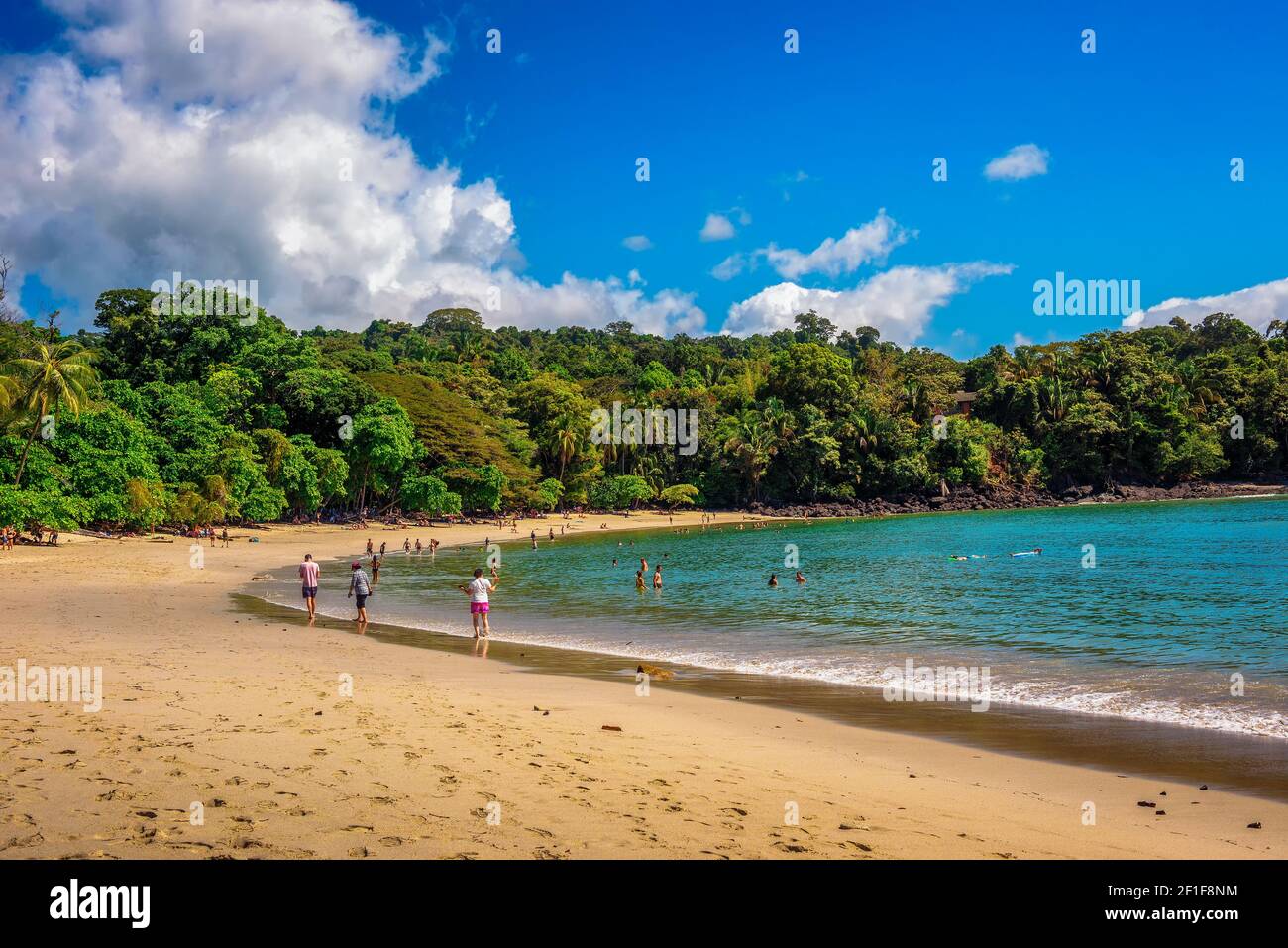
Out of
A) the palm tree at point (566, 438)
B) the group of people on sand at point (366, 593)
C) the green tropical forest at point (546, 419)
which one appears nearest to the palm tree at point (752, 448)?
the green tropical forest at point (546, 419)

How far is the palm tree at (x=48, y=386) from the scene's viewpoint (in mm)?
36625

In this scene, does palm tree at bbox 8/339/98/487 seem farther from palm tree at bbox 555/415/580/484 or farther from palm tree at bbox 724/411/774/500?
palm tree at bbox 724/411/774/500

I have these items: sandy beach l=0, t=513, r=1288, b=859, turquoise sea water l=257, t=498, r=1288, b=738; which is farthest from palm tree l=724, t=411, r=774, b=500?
sandy beach l=0, t=513, r=1288, b=859

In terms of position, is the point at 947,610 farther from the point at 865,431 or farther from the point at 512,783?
the point at 865,431

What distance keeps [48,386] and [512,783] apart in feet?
130

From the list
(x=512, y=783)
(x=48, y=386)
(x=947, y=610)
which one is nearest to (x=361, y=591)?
(x=512, y=783)

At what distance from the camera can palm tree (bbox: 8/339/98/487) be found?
36.6 m

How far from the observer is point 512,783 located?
23.1 feet

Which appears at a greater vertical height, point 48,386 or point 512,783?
point 48,386

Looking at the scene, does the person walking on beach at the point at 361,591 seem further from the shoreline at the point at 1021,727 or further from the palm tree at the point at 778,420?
the palm tree at the point at 778,420

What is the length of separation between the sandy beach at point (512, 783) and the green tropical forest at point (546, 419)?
33139 millimetres
